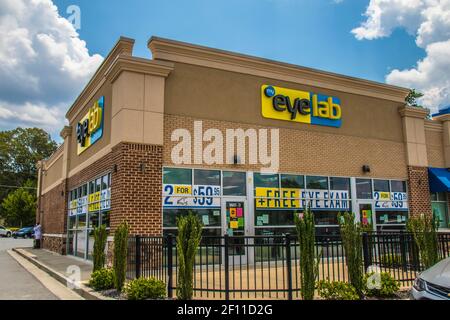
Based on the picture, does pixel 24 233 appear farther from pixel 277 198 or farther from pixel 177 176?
pixel 277 198

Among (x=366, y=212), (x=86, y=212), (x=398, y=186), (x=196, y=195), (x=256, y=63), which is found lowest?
(x=366, y=212)

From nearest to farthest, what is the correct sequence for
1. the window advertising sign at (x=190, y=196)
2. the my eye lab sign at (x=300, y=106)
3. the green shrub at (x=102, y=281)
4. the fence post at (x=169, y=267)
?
the fence post at (x=169, y=267) → the green shrub at (x=102, y=281) → the window advertising sign at (x=190, y=196) → the my eye lab sign at (x=300, y=106)

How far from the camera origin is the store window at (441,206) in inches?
744

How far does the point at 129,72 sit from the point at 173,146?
2.61 meters

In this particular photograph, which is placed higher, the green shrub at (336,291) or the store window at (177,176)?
the store window at (177,176)

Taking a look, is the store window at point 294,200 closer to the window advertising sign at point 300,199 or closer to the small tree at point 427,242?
the window advertising sign at point 300,199

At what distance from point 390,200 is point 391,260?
8136mm

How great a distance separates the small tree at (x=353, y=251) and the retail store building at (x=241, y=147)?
19.0ft

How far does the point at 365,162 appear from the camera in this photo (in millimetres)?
17094

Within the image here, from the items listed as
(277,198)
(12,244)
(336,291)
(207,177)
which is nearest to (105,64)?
(207,177)

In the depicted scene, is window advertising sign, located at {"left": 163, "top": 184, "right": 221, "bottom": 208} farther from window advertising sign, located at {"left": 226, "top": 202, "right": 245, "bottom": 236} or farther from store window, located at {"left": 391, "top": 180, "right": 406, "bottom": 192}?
store window, located at {"left": 391, "top": 180, "right": 406, "bottom": 192}

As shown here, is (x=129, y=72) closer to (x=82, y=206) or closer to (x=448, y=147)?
(x=82, y=206)

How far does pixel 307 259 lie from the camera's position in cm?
799

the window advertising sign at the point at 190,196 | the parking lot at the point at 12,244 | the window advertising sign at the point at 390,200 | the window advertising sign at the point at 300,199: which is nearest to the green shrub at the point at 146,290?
the window advertising sign at the point at 190,196
